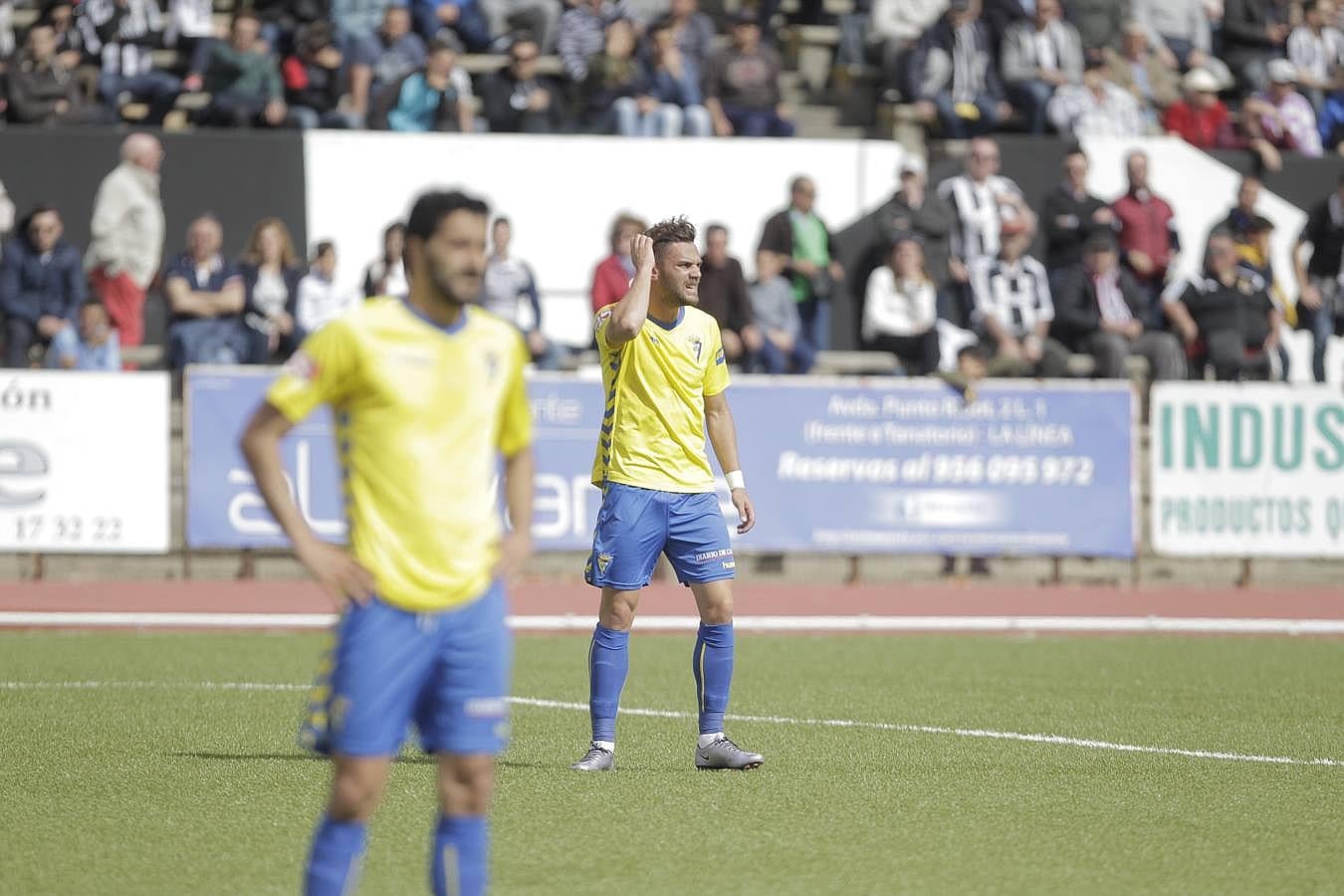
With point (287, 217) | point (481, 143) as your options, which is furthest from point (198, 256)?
point (481, 143)

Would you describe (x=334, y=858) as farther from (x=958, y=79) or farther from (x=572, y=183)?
(x=958, y=79)

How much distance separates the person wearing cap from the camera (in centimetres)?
2369

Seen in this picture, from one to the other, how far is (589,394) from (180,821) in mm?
10284

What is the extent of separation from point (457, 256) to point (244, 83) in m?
16.5

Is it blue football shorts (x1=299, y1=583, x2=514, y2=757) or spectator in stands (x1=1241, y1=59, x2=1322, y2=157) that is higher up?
spectator in stands (x1=1241, y1=59, x2=1322, y2=157)

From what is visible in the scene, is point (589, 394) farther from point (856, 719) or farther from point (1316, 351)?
point (1316, 351)

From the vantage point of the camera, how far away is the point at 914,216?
68.2 ft

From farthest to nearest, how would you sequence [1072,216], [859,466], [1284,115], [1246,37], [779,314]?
[1246,37] < [1284,115] < [1072,216] < [779,314] < [859,466]

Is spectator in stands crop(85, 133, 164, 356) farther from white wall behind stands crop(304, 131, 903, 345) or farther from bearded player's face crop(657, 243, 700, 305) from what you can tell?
bearded player's face crop(657, 243, 700, 305)

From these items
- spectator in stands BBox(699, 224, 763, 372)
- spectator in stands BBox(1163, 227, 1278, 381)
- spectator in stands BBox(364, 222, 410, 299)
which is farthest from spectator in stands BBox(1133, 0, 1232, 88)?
spectator in stands BBox(364, 222, 410, 299)

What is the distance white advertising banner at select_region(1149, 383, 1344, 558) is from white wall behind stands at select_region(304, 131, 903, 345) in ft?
15.9

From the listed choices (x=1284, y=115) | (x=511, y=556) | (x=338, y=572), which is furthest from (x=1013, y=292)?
(x=338, y=572)

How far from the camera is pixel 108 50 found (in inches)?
838

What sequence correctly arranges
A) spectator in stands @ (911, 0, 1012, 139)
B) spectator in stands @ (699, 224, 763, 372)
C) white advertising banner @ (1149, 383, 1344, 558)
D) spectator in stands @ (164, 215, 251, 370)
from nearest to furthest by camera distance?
spectator in stands @ (164, 215, 251, 370) < white advertising banner @ (1149, 383, 1344, 558) < spectator in stands @ (699, 224, 763, 372) < spectator in stands @ (911, 0, 1012, 139)
